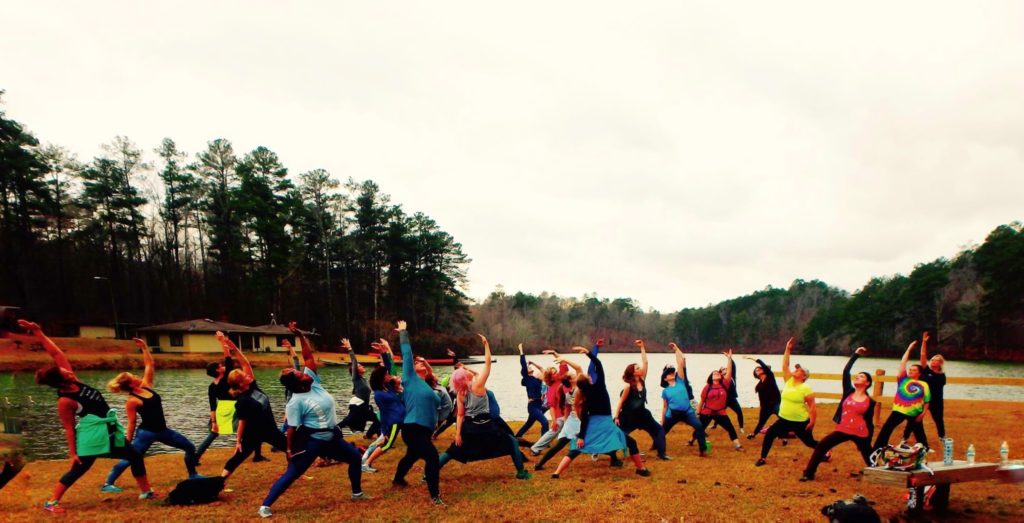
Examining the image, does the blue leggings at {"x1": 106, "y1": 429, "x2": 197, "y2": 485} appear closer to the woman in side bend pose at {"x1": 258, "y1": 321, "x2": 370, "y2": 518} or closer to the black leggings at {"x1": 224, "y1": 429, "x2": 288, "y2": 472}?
the black leggings at {"x1": 224, "y1": 429, "x2": 288, "y2": 472}

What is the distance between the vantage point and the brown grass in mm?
7301

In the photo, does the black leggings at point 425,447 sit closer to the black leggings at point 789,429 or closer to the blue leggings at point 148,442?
the blue leggings at point 148,442

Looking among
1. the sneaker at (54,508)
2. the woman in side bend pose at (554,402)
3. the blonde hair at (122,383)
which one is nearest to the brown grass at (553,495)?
the sneaker at (54,508)

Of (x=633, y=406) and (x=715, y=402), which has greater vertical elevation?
(x=633, y=406)

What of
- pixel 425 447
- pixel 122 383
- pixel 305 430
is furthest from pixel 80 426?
pixel 425 447

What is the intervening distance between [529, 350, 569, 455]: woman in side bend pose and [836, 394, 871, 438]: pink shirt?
4997 mm

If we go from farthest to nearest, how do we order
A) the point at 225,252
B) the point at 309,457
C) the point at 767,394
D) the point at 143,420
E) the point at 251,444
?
the point at 225,252 → the point at 767,394 → the point at 251,444 → the point at 143,420 → the point at 309,457

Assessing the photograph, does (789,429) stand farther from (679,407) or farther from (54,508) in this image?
(54,508)

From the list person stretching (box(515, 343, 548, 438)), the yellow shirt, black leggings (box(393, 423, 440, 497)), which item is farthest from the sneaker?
the yellow shirt

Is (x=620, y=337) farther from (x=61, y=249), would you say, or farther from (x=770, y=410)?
(x=770, y=410)

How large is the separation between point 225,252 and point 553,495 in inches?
2896

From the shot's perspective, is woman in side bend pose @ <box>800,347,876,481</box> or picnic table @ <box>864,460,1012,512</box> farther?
woman in side bend pose @ <box>800,347,876,481</box>

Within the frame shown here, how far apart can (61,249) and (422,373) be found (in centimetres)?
7199

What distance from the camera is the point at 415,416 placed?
774 cm
